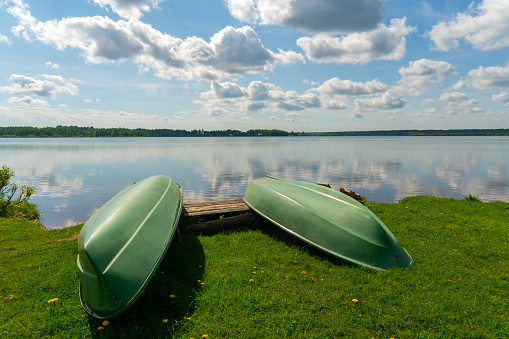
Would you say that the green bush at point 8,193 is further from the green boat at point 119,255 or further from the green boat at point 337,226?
the green boat at point 337,226

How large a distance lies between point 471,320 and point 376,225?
1893 mm

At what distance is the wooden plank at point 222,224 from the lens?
6918 mm

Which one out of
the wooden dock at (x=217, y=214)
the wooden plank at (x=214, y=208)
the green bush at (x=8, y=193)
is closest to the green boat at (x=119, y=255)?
the wooden dock at (x=217, y=214)

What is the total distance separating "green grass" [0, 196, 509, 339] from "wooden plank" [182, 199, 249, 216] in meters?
0.94

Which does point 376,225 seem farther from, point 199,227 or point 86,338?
point 86,338

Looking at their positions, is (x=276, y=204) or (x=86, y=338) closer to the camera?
(x=86, y=338)

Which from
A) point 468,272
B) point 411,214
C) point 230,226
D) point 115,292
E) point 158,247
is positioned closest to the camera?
point 115,292

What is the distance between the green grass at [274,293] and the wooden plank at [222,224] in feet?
1.17

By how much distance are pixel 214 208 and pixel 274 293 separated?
3.77m

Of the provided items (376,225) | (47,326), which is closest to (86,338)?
(47,326)

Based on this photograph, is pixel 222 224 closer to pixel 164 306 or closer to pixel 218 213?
pixel 218 213

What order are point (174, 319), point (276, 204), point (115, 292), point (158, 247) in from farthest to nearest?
point (276, 204) < point (158, 247) < point (174, 319) < point (115, 292)

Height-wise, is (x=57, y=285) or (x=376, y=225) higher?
(x=376, y=225)

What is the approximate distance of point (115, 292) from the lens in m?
3.47
